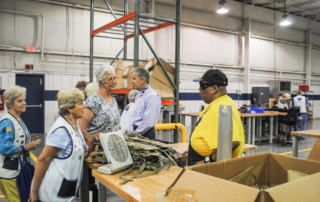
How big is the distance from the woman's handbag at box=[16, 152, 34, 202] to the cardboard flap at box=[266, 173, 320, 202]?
94.6 inches

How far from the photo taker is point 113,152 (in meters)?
1.79

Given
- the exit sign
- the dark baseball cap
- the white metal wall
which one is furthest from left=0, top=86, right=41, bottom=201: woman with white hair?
the white metal wall

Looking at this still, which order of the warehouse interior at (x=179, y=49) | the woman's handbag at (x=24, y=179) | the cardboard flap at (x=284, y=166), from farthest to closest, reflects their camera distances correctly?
the warehouse interior at (x=179, y=49), the woman's handbag at (x=24, y=179), the cardboard flap at (x=284, y=166)

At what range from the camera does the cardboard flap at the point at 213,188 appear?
2.62 ft

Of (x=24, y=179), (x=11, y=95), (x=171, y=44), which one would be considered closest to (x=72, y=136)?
(x=24, y=179)

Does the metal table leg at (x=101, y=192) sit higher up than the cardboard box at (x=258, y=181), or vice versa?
the cardboard box at (x=258, y=181)

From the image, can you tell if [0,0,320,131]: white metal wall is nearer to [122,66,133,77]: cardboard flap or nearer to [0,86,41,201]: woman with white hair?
[122,66,133,77]: cardboard flap

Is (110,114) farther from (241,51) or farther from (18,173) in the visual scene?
A: (241,51)

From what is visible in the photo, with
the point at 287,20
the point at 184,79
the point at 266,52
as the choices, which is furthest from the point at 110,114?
the point at 266,52

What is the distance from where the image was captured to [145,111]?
325 cm

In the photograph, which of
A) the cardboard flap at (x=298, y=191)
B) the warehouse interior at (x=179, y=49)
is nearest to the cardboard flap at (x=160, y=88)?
the warehouse interior at (x=179, y=49)

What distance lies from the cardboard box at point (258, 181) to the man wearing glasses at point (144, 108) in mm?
2038

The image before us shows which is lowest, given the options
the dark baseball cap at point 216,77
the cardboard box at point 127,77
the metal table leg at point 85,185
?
the metal table leg at point 85,185

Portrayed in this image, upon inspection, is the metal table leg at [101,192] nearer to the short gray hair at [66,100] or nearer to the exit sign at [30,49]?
the short gray hair at [66,100]
